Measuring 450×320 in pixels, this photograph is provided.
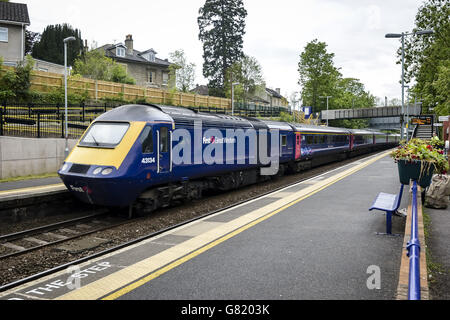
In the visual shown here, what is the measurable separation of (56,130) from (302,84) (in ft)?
171

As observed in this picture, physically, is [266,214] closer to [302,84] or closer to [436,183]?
[436,183]

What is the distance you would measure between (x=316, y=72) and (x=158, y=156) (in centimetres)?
5800

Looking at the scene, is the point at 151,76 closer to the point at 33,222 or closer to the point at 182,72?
the point at 182,72

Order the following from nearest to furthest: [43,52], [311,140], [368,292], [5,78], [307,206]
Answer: [368,292]
[307,206]
[311,140]
[5,78]
[43,52]

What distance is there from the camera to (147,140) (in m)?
9.76

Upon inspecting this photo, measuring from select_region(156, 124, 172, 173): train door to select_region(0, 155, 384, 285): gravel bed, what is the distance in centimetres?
144

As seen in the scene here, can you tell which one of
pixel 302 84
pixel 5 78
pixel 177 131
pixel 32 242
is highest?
pixel 302 84

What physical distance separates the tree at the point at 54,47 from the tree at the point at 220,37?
2296cm

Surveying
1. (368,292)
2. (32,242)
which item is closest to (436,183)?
(368,292)

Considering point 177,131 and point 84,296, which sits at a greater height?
point 177,131

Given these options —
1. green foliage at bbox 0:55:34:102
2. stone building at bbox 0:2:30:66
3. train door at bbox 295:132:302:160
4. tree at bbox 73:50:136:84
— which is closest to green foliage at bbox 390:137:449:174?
train door at bbox 295:132:302:160

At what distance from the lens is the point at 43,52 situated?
6881 centimetres

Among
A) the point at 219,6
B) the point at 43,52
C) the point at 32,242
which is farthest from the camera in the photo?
the point at 43,52

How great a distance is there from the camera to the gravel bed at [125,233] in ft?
22.2
